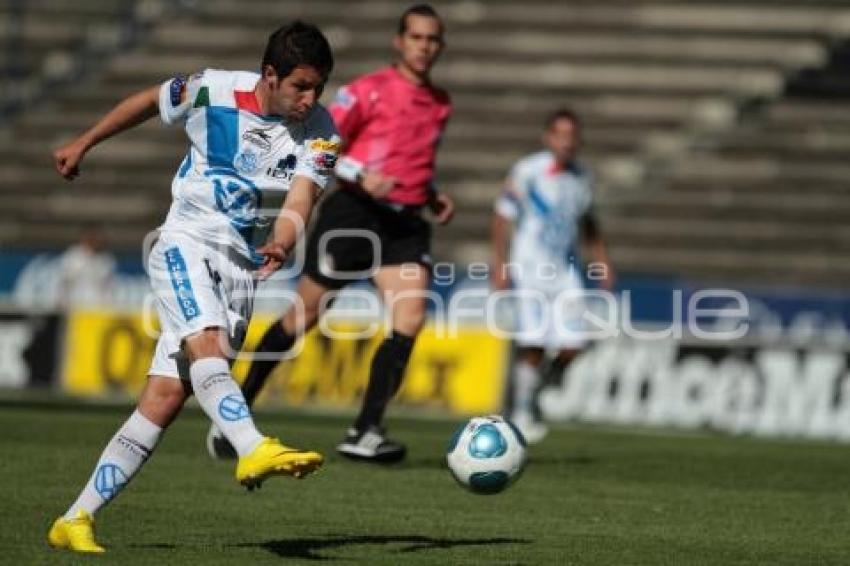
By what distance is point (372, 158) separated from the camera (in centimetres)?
1219

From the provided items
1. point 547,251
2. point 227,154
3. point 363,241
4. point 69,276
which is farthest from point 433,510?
point 69,276

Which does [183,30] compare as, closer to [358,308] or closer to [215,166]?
[358,308]

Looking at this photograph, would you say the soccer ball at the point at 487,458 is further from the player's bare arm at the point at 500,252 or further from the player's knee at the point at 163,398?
the player's bare arm at the point at 500,252

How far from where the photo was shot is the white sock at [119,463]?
7621 mm

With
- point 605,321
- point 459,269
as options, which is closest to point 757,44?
point 459,269

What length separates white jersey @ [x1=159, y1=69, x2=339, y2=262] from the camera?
7.97m

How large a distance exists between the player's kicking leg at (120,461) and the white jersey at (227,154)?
24.0 inches

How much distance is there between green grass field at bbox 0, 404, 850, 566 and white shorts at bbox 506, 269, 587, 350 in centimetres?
213

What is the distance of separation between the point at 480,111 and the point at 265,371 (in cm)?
1631

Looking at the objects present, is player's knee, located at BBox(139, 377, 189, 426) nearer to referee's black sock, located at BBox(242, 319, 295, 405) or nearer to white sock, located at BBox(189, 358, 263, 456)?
white sock, located at BBox(189, 358, 263, 456)

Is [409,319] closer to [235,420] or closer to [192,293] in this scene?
[192,293]

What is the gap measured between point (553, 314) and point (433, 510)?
6.70 m

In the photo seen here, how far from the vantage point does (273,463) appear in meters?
7.01

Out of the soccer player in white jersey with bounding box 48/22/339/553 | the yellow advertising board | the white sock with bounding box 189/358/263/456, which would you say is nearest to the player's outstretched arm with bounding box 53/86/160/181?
the soccer player in white jersey with bounding box 48/22/339/553
